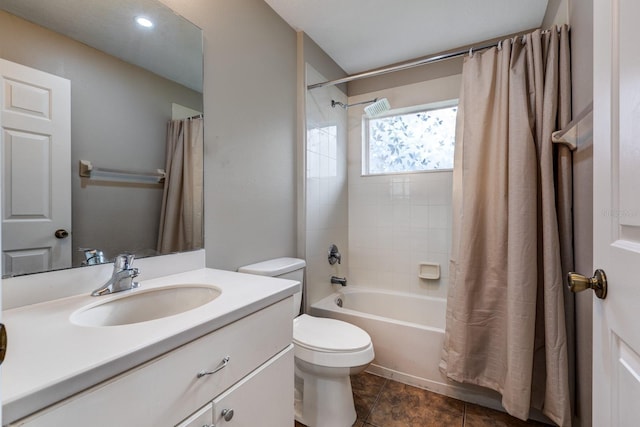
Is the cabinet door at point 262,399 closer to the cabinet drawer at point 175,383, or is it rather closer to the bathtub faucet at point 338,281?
the cabinet drawer at point 175,383

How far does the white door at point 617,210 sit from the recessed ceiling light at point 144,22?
147cm

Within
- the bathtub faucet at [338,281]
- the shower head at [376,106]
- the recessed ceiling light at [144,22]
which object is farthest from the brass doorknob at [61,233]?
the shower head at [376,106]

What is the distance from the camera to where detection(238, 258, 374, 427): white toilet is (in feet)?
4.52

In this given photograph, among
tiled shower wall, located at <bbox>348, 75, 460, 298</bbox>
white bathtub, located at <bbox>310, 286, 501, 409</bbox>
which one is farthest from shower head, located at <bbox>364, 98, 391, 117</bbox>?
white bathtub, located at <bbox>310, 286, 501, 409</bbox>

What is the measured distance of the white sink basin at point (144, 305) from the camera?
33.9 inches

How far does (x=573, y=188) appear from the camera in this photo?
138 centimetres

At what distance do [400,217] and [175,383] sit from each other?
6.92 feet

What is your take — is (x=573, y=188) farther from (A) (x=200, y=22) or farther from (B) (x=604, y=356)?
(A) (x=200, y=22)

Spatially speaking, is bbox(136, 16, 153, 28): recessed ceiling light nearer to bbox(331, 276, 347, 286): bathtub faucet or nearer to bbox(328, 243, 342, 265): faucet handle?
bbox(328, 243, 342, 265): faucet handle

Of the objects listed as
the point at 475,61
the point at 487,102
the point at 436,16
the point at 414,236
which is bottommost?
the point at 414,236

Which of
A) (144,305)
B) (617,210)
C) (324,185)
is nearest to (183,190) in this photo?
(144,305)

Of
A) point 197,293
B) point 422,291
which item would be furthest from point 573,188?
point 197,293

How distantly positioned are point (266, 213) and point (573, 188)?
1593 millimetres

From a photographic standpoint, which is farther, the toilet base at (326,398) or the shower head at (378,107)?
the shower head at (378,107)
